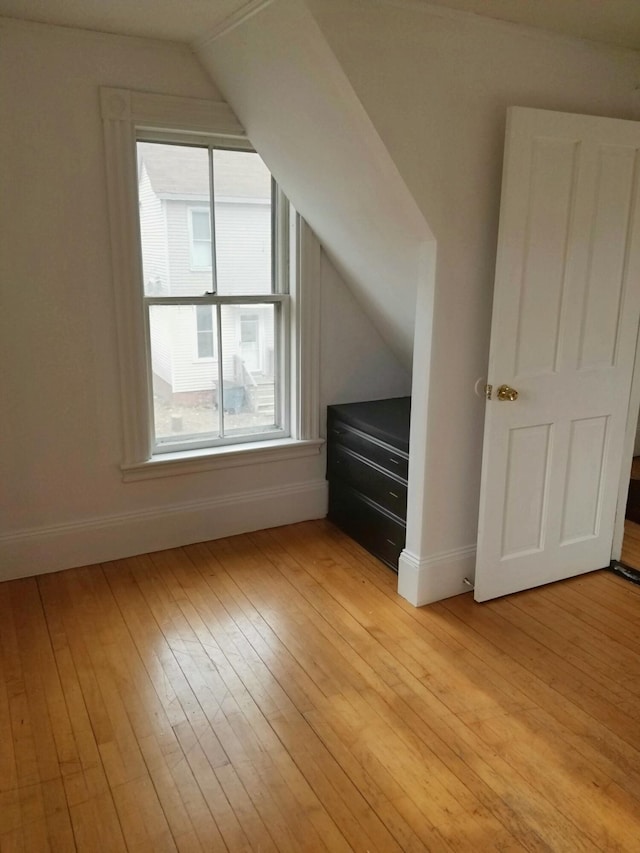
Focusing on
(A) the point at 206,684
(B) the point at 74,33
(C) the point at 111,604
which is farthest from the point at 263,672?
(B) the point at 74,33

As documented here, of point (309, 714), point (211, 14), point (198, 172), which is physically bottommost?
point (309, 714)

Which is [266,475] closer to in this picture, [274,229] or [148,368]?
[148,368]

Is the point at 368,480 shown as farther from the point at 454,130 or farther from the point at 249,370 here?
the point at 454,130

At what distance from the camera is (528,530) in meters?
2.88

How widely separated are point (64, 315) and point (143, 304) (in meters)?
0.35

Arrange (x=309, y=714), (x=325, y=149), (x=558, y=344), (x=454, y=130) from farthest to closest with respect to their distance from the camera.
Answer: (x=558, y=344) < (x=325, y=149) < (x=454, y=130) < (x=309, y=714)

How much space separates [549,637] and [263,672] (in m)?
1.13

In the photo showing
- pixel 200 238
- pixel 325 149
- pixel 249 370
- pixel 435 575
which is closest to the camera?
pixel 325 149

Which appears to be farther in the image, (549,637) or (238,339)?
(238,339)

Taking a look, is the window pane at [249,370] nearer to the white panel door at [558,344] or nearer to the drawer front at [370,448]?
the drawer front at [370,448]

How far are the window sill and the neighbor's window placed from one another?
8 cm

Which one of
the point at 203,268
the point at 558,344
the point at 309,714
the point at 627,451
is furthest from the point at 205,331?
the point at 627,451

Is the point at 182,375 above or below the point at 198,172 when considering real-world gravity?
below

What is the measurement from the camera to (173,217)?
307cm
